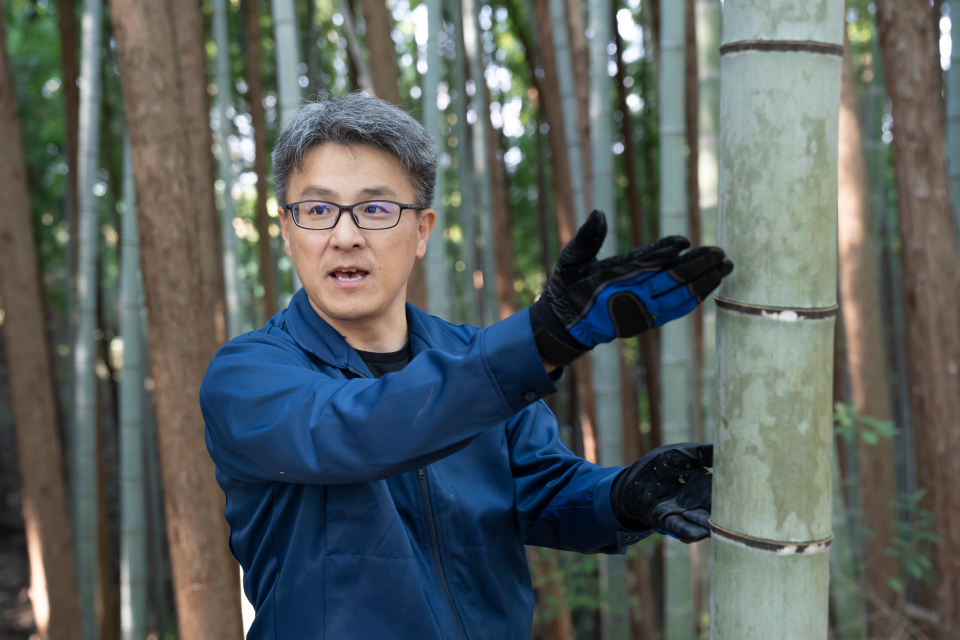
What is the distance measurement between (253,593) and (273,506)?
170 mm

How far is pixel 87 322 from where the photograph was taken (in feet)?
13.5

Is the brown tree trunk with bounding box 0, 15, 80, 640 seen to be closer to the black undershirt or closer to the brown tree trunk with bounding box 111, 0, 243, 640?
the brown tree trunk with bounding box 111, 0, 243, 640

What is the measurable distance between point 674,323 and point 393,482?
1940 mm

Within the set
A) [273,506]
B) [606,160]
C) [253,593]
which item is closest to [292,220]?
[273,506]

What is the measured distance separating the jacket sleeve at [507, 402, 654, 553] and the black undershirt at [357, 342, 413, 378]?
0.74 ft

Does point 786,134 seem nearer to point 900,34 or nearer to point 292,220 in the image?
point 292,220

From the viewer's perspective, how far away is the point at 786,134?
0.77 meters

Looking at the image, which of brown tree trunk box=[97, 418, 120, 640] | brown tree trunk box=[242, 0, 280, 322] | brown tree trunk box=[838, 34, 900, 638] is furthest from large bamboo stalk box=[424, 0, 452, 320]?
brown tree trunk box=[97, 418, 120, 640]

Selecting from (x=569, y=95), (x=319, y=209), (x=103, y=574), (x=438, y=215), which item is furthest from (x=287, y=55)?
(x=103, y=574)

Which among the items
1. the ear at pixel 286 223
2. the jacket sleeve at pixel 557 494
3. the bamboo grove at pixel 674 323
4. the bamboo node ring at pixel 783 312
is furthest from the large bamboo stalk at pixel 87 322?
the bamboo node ring at pixel 783 312

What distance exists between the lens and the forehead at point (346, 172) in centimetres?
111

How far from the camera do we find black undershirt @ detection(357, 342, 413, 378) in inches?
49.6

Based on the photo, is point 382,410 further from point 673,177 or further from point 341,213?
point 673,177

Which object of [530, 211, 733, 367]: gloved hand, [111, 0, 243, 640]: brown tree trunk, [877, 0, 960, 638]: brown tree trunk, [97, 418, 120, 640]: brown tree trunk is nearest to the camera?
[530, 211, 733, 367]: gloved hand
